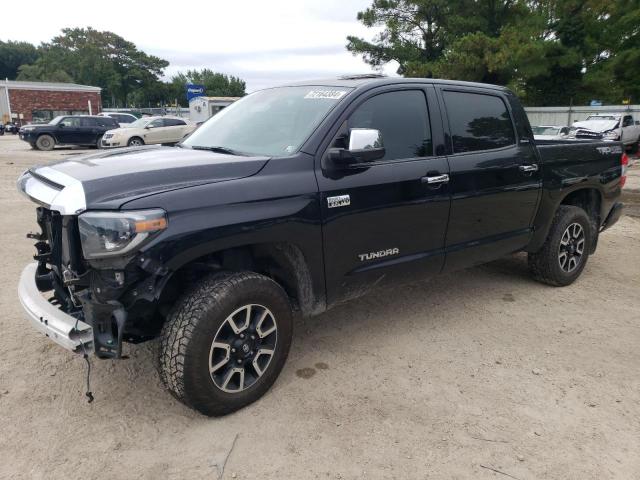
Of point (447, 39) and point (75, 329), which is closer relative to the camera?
point (75, 329)

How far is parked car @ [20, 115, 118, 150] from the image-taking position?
2162 centimetres

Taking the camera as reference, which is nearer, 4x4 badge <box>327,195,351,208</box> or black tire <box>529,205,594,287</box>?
4x4 badge <box>327,195,351,208</box>

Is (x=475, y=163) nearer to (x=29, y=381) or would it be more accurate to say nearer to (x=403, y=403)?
(x=403, y=403)

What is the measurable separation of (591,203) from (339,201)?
11.5 ft

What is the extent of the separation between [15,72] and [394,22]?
3476 inches

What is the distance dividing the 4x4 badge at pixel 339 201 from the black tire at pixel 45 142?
73.4ft

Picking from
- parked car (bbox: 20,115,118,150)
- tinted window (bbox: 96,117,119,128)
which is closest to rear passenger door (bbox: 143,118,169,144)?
parked car (bbox: 20,115,118,150)

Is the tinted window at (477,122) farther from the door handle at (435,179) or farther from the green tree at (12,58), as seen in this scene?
the green tree at (12,58)

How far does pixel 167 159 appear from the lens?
3.15m

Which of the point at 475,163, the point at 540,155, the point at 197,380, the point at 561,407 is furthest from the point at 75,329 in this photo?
the point at 540,155

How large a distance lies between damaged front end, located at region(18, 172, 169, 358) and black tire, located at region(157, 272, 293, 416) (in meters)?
0.22

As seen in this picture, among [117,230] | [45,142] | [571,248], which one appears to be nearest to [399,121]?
[117,230]

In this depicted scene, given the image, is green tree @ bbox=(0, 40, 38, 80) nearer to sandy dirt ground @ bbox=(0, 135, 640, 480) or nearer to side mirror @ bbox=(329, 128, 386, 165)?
sandy dirt ground @ bbox=(0, 135, 640, 480)

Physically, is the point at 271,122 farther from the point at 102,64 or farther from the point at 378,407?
the point at 102,64
